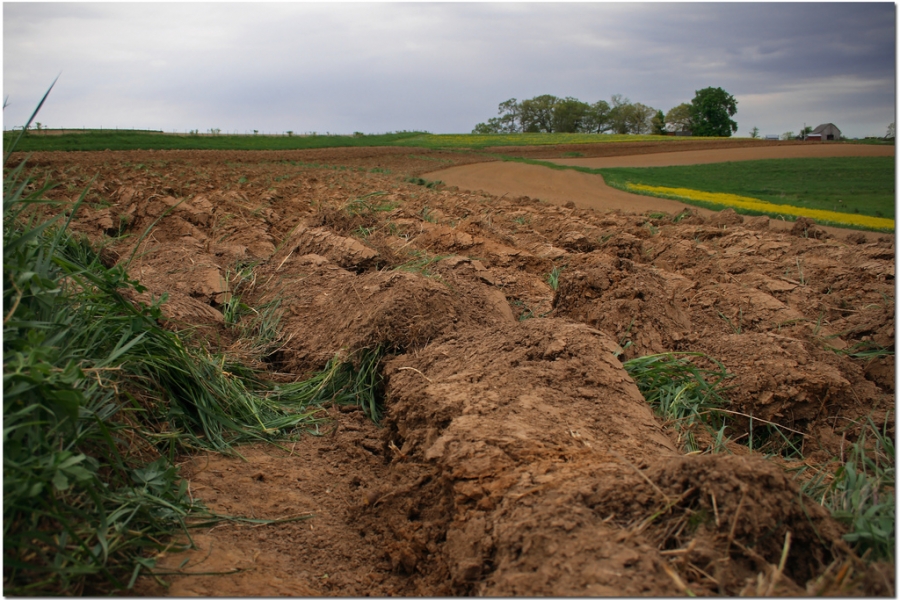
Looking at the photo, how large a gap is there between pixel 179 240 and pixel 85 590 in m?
6.10

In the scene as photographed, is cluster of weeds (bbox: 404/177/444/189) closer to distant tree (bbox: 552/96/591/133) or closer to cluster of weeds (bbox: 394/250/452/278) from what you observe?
cluster of weeds (bbox: 394/250/452/278)

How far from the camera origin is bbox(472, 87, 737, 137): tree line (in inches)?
2355

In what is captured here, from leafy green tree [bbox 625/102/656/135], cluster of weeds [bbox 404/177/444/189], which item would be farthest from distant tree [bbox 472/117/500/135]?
cluster of weeds [bbox 404/177/444/189]

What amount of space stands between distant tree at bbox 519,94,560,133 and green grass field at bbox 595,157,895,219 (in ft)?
158

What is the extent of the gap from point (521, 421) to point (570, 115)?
78173mm

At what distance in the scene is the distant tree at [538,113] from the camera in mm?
76875

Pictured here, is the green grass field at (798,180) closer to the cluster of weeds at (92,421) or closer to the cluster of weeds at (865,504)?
the cluster of weeds at (865,504)

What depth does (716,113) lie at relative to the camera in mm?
59562

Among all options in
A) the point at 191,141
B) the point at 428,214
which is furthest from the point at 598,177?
the point at 191,141

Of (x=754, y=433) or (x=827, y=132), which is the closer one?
(x=754, y=433)

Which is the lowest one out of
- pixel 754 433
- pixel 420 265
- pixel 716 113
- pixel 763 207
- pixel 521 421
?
pixel 754 433

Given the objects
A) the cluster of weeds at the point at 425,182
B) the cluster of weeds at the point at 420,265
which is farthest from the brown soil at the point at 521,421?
the cluster of weeds at the point at 425,182

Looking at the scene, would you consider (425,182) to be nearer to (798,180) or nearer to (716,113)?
(798,180)

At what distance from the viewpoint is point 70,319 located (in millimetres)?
2520
